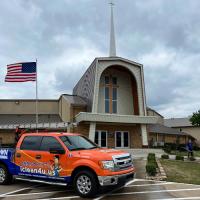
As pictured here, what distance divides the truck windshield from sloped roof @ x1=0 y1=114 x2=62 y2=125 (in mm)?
31531

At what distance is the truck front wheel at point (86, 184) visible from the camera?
9531 millimetres

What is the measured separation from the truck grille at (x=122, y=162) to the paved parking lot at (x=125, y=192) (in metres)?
0.85

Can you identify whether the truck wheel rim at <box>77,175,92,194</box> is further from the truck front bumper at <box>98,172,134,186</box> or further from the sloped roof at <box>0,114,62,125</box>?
the sloped roof at <box>0,114,62,125</box>

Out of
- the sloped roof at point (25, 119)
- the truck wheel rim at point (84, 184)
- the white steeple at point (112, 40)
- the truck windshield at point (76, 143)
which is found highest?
the white steeple at point (112, 40)

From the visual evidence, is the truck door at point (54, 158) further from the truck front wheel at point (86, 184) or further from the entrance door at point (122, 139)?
the entrance door at point (122, 139)

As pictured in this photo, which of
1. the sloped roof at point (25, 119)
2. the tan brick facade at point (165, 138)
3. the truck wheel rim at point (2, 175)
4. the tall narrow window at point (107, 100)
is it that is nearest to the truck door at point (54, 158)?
the truck wheel rim at point (2, 175)

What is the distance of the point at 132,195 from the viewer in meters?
10.1

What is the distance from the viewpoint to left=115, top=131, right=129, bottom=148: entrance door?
36.8 metres

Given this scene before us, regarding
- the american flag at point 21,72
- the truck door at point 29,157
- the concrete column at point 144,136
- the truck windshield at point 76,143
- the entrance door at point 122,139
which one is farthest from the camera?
the entrance door at point 122,139

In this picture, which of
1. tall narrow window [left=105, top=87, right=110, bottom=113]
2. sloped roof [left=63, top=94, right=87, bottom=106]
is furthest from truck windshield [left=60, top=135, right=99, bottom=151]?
sloped roof [left=63, top=94, right=87, bottom=106]

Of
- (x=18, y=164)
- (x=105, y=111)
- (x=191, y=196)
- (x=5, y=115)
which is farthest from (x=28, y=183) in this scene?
(x=5, y=115)

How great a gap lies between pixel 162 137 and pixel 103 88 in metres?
16.8

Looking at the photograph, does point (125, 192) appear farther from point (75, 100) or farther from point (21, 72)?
point (75, 100)

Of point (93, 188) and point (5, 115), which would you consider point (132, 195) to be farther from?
point (5, 115)
